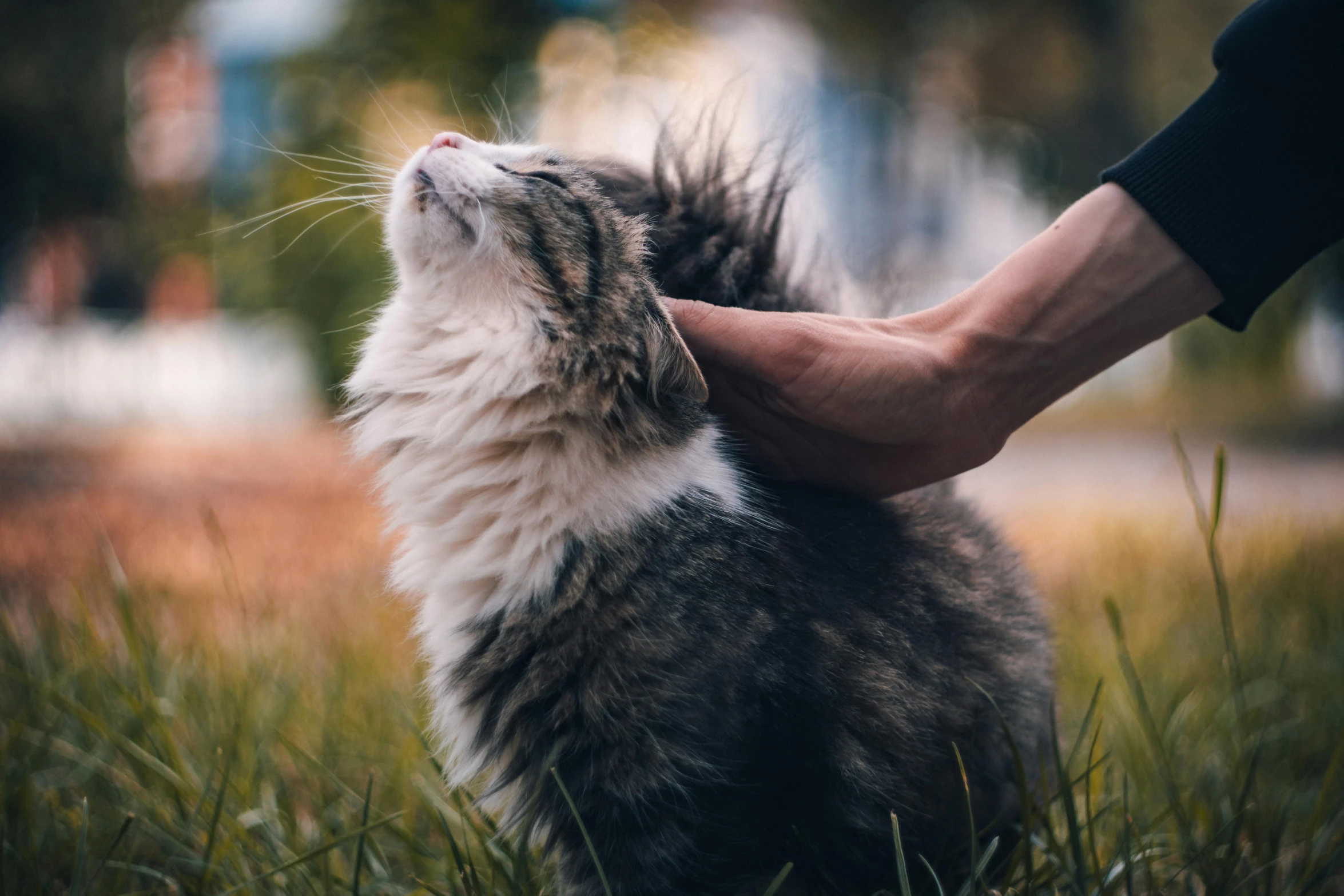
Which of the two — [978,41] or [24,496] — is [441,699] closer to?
[24,496]

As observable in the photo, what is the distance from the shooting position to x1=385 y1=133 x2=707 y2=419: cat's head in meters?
1.26

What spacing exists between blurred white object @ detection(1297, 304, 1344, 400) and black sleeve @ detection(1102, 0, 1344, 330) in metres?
7.20

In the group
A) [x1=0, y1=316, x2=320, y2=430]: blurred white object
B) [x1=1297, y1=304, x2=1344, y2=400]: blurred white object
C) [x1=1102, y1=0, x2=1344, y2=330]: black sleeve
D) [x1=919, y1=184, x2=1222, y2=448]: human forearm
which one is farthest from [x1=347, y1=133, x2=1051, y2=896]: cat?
[x1=1297, y1=304, x2=1344, y2=400]: blurred white object

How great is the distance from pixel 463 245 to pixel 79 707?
95 centimetres

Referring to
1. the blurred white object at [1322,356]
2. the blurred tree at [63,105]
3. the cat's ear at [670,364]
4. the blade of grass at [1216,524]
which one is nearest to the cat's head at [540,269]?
the cat's ear at [670,364]

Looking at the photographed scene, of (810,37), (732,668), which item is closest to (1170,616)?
(732,668)

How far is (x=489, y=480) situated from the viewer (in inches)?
49.2

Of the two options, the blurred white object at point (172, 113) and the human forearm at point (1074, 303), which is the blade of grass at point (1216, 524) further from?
the blurred white object at point (172, 113)

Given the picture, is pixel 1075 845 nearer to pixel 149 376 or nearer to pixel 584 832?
pixel 584 832

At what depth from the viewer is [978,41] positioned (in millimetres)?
11164

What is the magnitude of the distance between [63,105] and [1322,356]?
1010 centimetres

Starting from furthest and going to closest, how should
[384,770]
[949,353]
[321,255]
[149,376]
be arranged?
[149,376] → [321,255] → [384,770] → [949,353]

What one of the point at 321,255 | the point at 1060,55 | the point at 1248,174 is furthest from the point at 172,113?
the point at 1248,174

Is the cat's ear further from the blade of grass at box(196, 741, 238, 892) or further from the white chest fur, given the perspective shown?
the blade of grass at box(196, 741, 238, 892)
